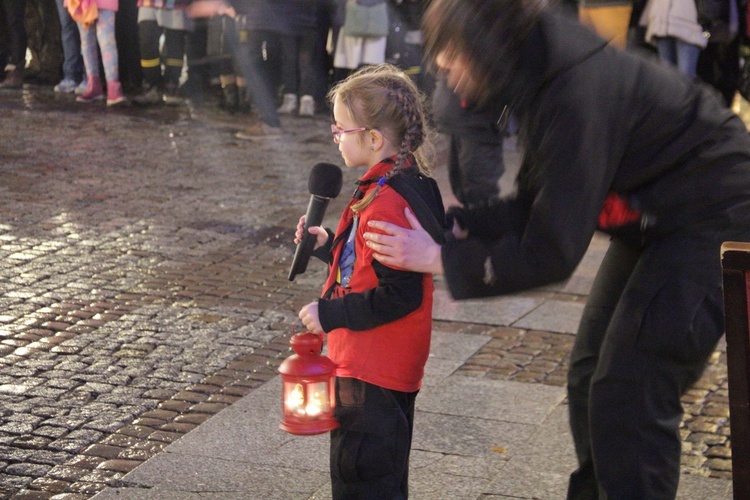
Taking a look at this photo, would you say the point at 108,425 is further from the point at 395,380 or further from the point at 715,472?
the point at 715,472

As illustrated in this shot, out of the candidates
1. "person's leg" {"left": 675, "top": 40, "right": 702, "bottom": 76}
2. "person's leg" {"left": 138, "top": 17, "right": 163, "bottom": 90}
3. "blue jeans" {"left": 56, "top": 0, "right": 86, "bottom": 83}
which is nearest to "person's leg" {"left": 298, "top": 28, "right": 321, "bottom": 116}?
"person's leg" {"left": 138, "top": 17, "right": 163, "bottom": 90}

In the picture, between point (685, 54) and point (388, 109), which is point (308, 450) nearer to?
point (388, 109)

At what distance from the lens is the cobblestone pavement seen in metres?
4.51

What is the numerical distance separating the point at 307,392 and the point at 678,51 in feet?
28.3

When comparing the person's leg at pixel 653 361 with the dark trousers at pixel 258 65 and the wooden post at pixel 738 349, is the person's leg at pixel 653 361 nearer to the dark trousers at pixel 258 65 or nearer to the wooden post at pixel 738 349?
the wooden post at pixel 738 349

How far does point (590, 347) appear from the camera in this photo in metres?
3.39

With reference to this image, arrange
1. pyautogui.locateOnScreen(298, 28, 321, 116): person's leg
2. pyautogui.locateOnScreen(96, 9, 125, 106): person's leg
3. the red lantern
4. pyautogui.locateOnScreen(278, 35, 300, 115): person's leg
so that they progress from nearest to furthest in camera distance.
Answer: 1. the red lantern
2. pyautogui.locateOnScreen(278, 35, 300, 115): person's leg
3. pyautogui.locateOnScreen(298, 28, 321, 116): person's leg
4. pyautogui.locateOnScreen(96, 9, 125, 106): person's leg

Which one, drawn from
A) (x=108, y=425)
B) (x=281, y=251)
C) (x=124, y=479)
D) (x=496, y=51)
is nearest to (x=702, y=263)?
(x=496, y=51)

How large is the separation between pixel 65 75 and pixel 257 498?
1116cm

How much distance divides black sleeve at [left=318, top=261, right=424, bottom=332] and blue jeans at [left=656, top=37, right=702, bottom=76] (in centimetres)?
836

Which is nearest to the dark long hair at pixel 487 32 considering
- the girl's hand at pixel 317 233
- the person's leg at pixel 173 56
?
the girl's hand at pixel 317 233

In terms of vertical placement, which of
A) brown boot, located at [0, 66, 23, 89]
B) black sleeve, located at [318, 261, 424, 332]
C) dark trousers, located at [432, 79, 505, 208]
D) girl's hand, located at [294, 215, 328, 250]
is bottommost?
brown boot, located at [0, 66, 23, 89]

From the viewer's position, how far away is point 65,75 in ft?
46.5

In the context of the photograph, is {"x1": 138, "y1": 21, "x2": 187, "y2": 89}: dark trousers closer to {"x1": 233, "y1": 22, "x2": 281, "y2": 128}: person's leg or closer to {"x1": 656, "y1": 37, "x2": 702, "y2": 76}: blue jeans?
{"x1": 233, "y1": 22, "x2": 281, "y2": 128}: person's leg
